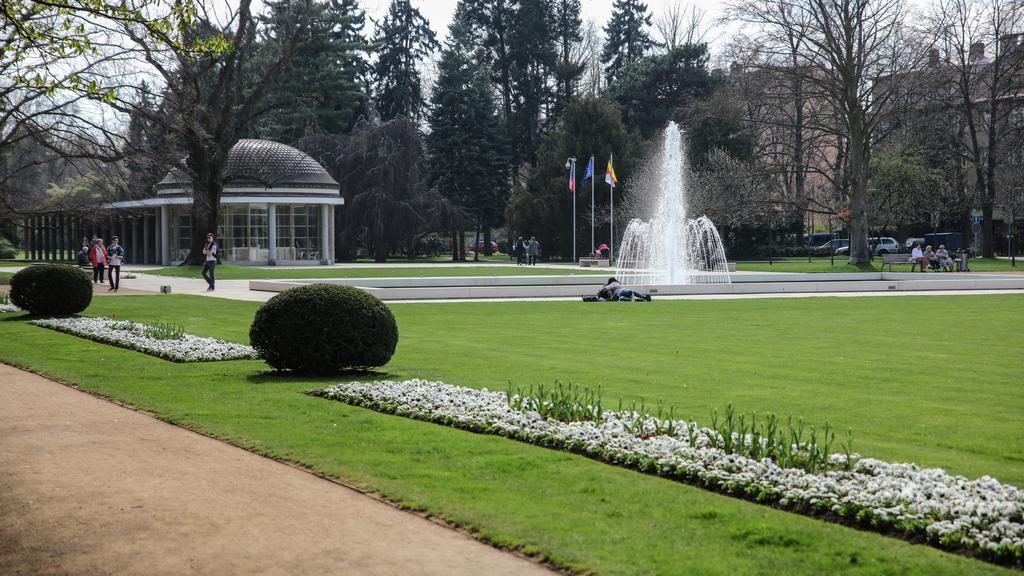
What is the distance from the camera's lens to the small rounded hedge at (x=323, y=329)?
1327 cm

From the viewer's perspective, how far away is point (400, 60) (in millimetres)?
91125

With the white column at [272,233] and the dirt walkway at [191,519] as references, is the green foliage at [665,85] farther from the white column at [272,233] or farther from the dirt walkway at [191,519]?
the dirt walkway at [191,519]

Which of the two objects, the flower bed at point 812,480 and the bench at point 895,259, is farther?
the bench at point 895,259

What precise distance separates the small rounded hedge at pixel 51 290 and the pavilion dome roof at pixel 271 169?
3696cm

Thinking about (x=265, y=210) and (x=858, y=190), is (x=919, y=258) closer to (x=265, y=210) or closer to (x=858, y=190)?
(x=858, y=190)

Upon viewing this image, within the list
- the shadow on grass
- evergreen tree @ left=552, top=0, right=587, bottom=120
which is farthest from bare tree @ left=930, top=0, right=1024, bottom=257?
the shadow on grass

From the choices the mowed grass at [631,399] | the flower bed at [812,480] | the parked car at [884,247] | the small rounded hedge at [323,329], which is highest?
the parked car at [884,247]

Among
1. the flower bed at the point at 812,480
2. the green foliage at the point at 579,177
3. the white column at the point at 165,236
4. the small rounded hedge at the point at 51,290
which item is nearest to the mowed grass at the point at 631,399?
the flower bed at the point at 812,480

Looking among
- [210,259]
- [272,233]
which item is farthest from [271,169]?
[210,259]

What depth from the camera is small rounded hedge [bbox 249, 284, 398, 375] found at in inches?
523

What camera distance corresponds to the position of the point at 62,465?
864 centimetres

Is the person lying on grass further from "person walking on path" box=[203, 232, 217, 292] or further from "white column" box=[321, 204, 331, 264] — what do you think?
"white column" box=[321, 204, 331, 264]

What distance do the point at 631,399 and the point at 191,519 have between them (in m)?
5.79

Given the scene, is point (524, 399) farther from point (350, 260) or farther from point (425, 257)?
point (425, 257)
